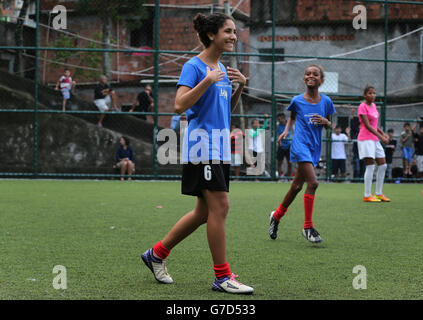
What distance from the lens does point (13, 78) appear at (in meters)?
20.0

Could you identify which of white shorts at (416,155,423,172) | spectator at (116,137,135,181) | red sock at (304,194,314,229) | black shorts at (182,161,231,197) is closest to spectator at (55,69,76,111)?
spectator at (116,137,135,181)

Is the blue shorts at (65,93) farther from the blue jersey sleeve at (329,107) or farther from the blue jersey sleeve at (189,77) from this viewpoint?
the blue jersey sleeve at (189,77)

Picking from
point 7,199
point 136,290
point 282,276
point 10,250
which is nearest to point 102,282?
point 136,290

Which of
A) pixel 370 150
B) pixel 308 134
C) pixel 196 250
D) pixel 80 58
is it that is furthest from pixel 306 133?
pixel 80 58

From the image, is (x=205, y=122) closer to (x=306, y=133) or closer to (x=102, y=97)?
(x=306, y=133)

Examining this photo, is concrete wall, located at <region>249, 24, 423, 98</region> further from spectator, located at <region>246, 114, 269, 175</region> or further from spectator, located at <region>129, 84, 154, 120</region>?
spectator, located at <region>129, 84, 154, 120</region>

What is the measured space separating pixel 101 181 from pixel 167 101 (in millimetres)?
7147

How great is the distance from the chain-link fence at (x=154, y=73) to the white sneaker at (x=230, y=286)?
11.6 metres

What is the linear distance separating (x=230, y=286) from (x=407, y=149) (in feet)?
52.8

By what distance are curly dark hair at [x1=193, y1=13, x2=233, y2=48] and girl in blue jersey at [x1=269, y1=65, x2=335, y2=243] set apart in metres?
2.85

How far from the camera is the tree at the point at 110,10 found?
2122 centimetres

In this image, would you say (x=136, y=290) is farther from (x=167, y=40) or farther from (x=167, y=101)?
(x=167, y=40)

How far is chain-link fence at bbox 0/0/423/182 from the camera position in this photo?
1722cm

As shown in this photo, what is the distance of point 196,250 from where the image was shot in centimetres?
588
